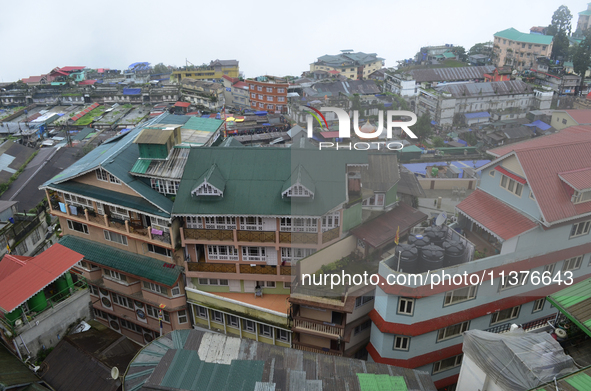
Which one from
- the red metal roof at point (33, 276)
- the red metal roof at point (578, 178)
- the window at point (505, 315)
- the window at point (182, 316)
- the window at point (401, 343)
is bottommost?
the window at point (182, 316)

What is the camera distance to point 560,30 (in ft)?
264

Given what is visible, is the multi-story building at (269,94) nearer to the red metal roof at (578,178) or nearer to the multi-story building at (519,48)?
the multi-story building at (519,48)

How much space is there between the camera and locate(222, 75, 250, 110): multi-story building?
82.8m

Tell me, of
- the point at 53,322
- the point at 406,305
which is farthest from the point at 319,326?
the point at 53,322

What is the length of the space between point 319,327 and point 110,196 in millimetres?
12832

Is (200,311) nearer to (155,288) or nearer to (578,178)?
(155,288)

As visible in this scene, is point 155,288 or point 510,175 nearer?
point 510,175

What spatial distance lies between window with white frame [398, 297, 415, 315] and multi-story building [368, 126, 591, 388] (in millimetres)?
39

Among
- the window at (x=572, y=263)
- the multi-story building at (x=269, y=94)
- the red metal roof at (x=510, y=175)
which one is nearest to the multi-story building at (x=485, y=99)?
the multi-story building at (x=269, y=94)

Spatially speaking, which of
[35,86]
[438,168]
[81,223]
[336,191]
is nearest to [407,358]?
Result: [336,191]

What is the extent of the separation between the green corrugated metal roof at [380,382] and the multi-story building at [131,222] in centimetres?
1171

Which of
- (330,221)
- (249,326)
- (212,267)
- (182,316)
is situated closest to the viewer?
(330,221)

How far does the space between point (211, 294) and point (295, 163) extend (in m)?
8.23

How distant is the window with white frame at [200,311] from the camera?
2311 cm
